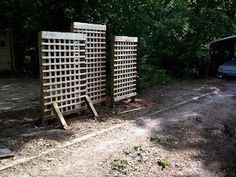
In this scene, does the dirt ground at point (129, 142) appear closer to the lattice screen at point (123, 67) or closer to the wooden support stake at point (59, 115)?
the wooden support stake at point (59, 115)

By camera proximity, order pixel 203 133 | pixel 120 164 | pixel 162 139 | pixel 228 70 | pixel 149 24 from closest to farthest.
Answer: pixel 120 164, pixel 162 139, pixel 203 133, pixel 149 24, pixel 228 70

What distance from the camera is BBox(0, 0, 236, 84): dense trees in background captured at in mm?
10239

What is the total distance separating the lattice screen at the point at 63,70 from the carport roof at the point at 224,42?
32.3ft

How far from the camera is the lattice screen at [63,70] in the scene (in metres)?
5.79

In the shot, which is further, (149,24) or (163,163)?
(149,24)

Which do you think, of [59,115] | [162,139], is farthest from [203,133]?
[59,115]

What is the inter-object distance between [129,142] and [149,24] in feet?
20.3

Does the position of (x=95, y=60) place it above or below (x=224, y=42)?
below

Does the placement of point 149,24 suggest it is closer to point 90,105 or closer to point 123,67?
point 123,67

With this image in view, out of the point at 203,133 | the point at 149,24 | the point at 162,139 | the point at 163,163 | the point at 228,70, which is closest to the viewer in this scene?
the point at 163,163

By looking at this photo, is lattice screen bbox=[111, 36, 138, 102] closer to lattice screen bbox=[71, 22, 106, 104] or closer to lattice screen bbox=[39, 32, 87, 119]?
lattice screen bbox=[71, 22, 106, 104]

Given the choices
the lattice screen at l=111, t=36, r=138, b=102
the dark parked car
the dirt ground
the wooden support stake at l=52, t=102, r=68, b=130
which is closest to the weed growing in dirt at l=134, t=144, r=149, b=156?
the dirt ground

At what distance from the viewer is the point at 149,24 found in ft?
35.2

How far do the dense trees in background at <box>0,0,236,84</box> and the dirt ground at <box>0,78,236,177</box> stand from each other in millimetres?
3176
